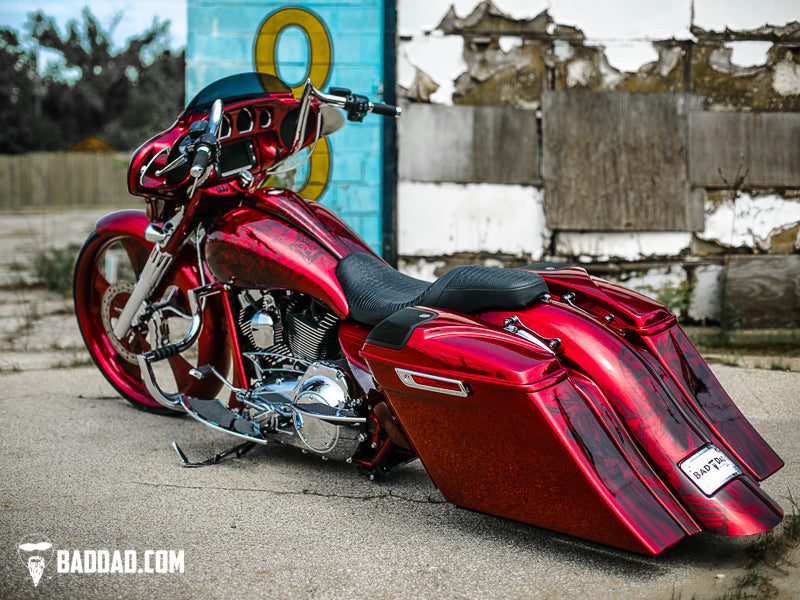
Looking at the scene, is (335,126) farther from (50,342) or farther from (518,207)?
(50,342)

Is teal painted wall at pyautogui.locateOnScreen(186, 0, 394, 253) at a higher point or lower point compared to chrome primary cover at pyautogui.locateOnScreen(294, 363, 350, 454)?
higher

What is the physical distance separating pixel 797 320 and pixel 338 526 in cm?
438

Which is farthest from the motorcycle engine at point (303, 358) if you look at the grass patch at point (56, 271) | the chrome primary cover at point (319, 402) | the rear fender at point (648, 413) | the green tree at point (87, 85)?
the green tree at point (87, 85)

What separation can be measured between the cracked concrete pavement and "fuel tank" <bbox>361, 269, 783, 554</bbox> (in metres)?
0.20

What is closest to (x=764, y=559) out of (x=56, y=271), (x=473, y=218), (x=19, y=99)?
(x=473, y=218)

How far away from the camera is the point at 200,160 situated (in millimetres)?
2959

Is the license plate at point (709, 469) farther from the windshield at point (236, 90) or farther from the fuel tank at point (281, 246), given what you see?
the windshield at point (236, 90)

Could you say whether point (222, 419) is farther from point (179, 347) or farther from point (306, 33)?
point (306, 33)

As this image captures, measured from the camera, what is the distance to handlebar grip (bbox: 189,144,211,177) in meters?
2.96

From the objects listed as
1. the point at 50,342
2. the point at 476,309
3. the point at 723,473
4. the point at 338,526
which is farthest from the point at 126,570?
the point at 50,342

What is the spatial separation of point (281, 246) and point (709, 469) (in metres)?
1.74

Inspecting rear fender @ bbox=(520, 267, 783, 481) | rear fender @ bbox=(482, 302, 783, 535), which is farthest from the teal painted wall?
rear fender @ bbox=(482, 302, 783, 535)

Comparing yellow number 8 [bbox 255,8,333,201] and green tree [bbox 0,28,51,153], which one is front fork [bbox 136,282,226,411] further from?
green tree [bbox 0,28,51,153]

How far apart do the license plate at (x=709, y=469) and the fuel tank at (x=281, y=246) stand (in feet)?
4.32
